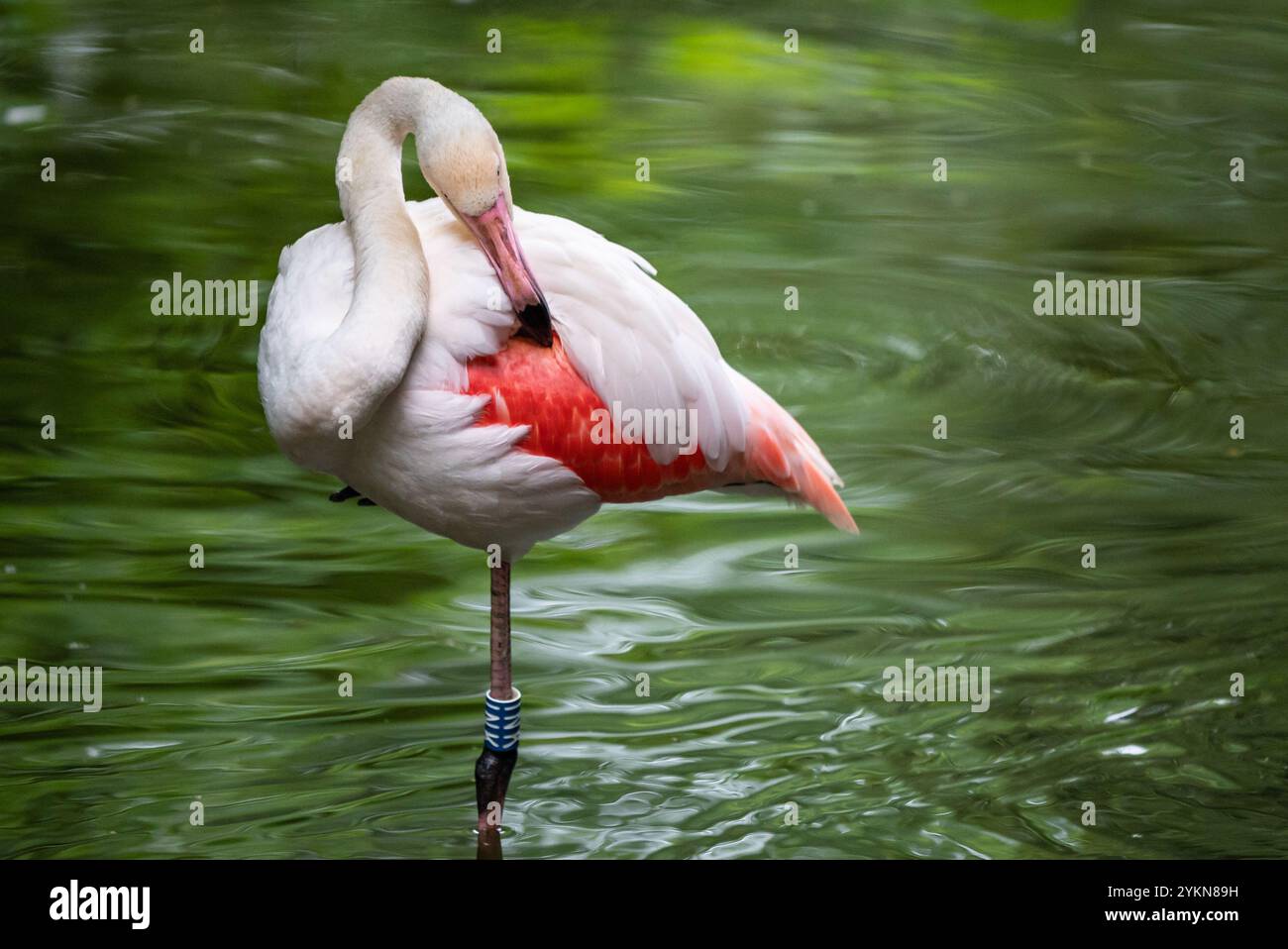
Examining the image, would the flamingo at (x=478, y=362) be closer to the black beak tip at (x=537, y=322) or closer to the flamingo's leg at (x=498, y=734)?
the black beak tip at (x=537, y=322)

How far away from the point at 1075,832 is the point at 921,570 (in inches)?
36.0

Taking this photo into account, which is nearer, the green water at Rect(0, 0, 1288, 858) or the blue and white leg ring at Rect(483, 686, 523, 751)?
the blue and white leg ring at Rect(483, 686, 523, 751)

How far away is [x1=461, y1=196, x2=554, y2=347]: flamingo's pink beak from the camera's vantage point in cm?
306

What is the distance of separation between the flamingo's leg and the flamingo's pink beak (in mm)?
669

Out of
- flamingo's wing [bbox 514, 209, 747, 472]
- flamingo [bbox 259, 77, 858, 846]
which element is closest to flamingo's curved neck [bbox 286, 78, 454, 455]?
flamingo [bbox 259, 77, 858, 846]

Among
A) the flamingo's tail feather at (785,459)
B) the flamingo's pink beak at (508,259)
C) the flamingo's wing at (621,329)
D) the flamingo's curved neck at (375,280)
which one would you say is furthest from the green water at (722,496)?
the flamingo's pink beak at (508,259)

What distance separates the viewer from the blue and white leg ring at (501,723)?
355 centimetres

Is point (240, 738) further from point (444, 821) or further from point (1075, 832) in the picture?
point (1075, 832)

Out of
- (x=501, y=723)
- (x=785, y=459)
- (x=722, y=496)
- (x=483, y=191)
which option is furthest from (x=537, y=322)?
(x=722, y=496)

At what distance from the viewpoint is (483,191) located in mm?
3037

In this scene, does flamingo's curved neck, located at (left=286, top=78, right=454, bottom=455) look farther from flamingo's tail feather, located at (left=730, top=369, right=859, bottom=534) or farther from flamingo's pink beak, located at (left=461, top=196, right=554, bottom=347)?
flamingo's tail feather, located at (left=730, top=369, right=859, bottom=534)

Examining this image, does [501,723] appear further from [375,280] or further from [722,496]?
[722,496]
